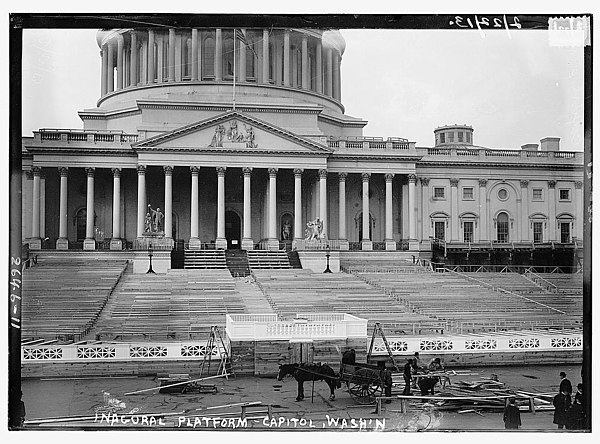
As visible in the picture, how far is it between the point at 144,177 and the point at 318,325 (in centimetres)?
1048

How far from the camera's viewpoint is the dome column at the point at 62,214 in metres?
21.0

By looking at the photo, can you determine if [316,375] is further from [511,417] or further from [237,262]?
[237,262]

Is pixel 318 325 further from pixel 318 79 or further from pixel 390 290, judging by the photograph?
pixel 318 79

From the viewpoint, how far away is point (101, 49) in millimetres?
21234

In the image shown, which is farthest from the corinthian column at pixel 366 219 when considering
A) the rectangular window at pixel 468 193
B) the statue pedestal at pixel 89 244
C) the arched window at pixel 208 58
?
the statue pedestal at pixel 89 244

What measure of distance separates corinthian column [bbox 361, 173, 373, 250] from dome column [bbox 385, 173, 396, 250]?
0.60m

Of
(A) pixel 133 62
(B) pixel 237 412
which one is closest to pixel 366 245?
(A) pixel 133 62

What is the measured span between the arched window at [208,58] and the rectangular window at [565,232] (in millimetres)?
8475

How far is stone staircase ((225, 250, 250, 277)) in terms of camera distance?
84.8ft

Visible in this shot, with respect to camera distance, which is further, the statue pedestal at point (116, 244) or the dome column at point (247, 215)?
the dome column at point (247, 215)

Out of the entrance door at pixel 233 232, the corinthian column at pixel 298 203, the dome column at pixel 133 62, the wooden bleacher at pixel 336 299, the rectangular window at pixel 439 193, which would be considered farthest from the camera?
the rectangular window at pixel 439 193

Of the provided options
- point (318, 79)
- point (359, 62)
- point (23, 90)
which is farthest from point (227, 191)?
point (23, 90)

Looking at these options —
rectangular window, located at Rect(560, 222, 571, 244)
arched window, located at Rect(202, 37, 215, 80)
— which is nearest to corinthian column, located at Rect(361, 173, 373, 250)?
arched window, located at Rect(202, 37, 215, 80)

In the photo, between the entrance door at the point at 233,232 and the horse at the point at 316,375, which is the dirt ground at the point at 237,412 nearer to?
the horse at the point at 316,375
